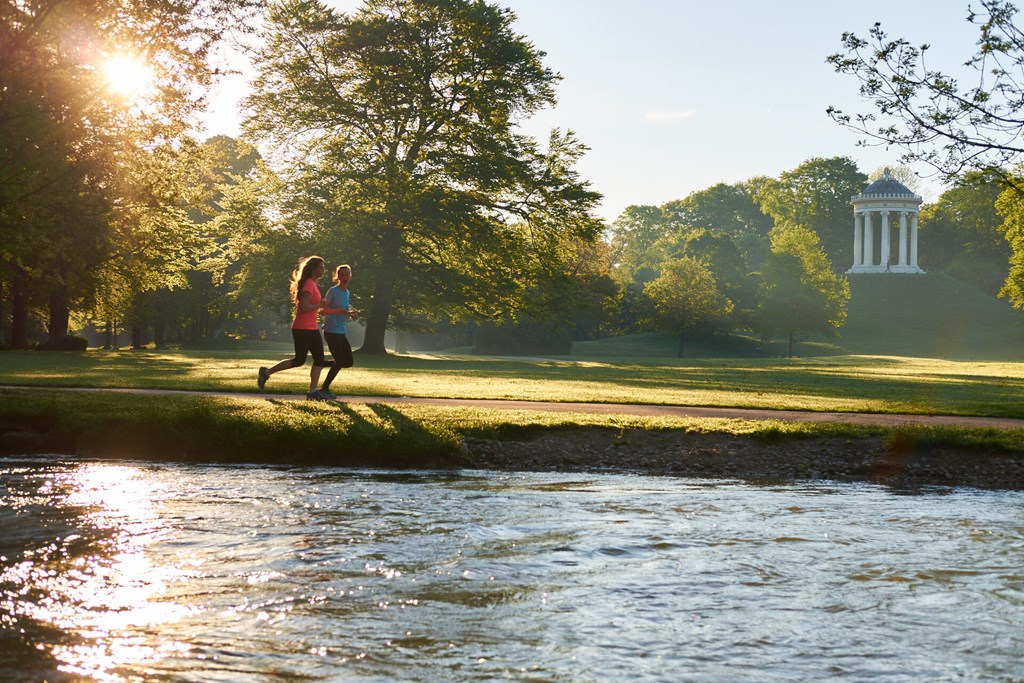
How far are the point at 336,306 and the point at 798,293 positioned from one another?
65672 millimetres

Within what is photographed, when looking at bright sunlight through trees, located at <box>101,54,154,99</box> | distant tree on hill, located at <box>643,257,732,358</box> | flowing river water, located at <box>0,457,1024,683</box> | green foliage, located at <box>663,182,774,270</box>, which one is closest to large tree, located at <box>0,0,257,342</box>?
bright sunlight through trees, located at <box>101,54,154,99</box>

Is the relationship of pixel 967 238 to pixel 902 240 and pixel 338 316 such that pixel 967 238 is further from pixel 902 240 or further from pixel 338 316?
pixel 338 316

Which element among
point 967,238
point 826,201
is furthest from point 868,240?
point 826,201

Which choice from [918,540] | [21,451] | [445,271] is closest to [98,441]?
[21,451]

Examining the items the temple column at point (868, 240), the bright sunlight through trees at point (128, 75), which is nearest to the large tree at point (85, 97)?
the bright sunlight through trees at point (128, 75)

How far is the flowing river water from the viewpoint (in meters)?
5.54

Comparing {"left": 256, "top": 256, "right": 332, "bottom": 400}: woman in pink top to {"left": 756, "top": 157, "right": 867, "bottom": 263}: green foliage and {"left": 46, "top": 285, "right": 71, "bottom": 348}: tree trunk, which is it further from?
{"left": 756, "top": 157, "right": 867, "bottom": 263}: green foliage

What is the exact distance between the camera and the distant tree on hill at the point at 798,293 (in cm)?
7762

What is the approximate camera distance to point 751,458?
13453 millimetres

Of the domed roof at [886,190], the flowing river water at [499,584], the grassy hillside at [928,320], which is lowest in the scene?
the flowing river water at [499,584]

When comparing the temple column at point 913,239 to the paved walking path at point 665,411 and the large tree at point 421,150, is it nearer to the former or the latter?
the large tree at point 421,150

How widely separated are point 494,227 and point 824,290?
43260 millimetres

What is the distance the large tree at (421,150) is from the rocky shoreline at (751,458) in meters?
28.7

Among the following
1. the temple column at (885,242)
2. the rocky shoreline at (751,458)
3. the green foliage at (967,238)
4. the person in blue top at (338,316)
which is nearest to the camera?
the rocky shoreline at (751,458)
